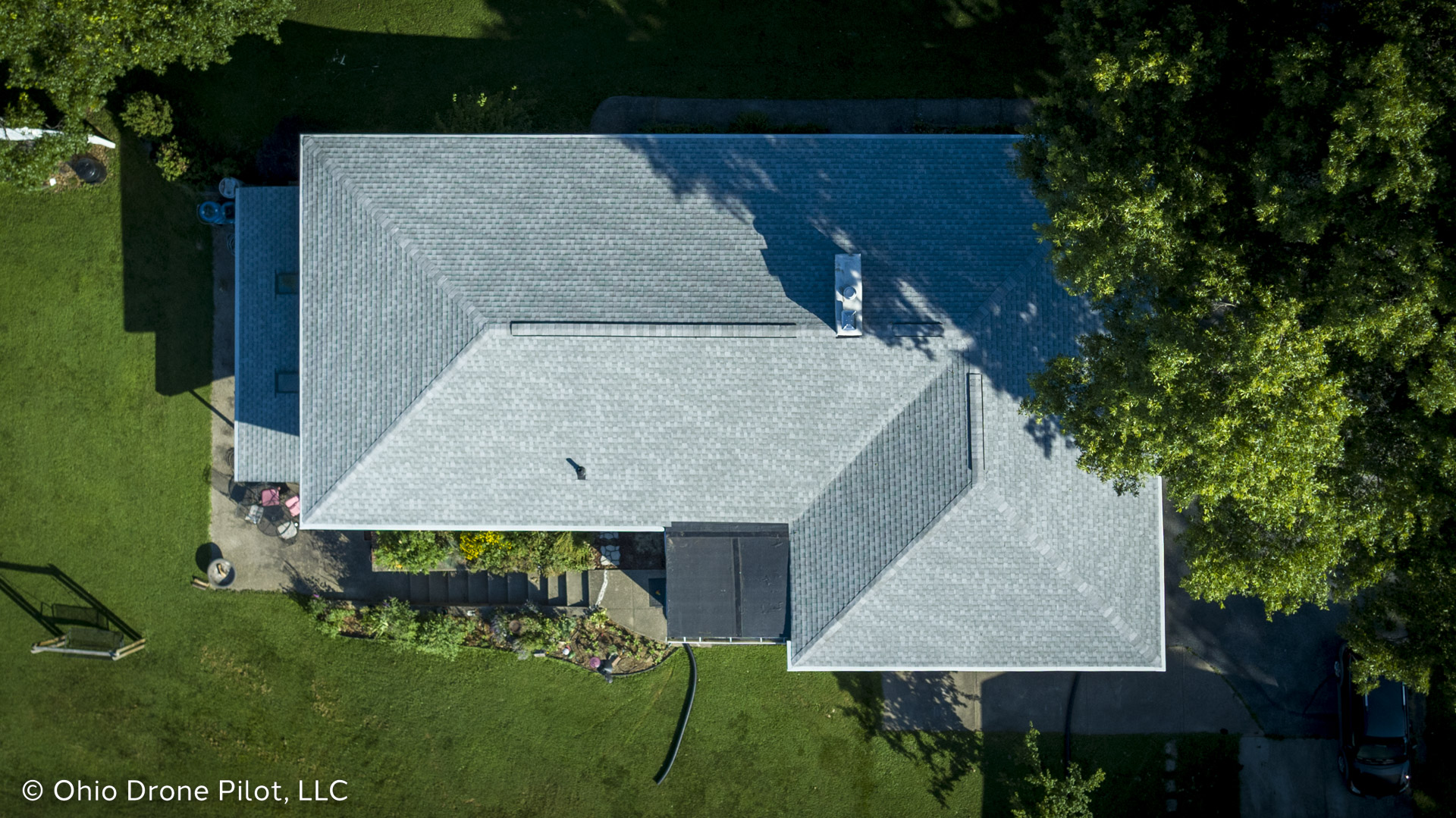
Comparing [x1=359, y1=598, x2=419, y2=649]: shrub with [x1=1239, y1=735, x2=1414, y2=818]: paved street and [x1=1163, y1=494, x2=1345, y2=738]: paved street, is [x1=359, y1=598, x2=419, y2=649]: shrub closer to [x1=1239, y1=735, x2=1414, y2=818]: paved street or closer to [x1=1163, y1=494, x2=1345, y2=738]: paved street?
[x1=1163, y1=494, x2=1345, y2=738]: paved street

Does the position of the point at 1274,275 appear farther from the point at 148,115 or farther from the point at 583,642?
the point at 148,115

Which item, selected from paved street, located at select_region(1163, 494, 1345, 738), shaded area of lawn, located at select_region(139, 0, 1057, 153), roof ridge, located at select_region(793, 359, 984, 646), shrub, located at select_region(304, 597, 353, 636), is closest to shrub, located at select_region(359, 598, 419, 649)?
shrub, located at select_region(304, 597, 353, 636)

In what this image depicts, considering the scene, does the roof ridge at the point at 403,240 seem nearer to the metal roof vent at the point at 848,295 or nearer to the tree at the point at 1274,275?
the metal roof vent at the point at 848,295

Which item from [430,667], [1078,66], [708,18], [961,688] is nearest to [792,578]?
[961,688]

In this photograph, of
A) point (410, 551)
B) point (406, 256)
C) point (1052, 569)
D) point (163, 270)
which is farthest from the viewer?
point (163, 270)

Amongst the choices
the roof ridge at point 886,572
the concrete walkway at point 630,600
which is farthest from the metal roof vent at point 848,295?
the concrete walkway at point 630,600

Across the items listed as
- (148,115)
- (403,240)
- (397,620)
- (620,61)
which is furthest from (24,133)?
(397,620)

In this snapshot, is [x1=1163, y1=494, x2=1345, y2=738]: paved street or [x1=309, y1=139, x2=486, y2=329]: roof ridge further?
[x1=1163, y1=494, x2=1345, y2=738]: paved street

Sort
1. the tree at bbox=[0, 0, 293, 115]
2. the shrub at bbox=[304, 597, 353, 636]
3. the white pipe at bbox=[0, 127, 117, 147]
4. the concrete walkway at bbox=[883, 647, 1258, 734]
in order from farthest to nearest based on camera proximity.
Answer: the concrete walkway at bbox=[883, 647, 1258, 734], the shrub at bbox=[304, 597, 353, 636], the white pipe at bbox=[0, 127, 117, 147], the tree at bbox=[0, 0, 293, 115]
